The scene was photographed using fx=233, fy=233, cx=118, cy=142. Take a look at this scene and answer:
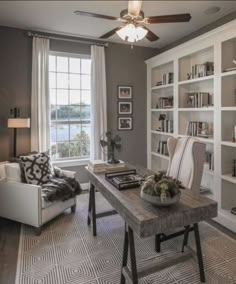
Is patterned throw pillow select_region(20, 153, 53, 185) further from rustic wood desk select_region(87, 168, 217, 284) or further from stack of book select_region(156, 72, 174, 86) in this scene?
stack of book select_region(156, 72, 174, 86)

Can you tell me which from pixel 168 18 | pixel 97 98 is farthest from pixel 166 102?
pixel 168 18

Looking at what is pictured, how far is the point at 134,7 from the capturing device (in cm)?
188

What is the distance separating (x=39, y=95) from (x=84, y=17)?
1392 mm

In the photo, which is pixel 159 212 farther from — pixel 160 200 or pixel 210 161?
pixel 210 161

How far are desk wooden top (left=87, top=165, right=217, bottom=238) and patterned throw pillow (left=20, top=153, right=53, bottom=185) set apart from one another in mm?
1471

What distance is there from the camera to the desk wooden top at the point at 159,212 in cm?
149

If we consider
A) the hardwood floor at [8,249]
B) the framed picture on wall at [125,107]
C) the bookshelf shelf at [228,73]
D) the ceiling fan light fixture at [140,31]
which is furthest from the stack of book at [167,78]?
the hardwood floor at [8,249]

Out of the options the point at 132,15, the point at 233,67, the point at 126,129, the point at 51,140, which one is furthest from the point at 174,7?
the point at 51,140

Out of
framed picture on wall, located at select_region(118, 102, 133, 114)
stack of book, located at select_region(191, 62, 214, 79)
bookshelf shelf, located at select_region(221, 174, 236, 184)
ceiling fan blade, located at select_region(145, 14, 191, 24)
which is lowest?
bookshelf shelf, located at select_region(221, 174, 236, 184)

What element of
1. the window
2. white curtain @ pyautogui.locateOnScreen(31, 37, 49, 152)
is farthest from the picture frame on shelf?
white curtain @ pyautogui.locateOnScreen(31, 37, 49, 152)

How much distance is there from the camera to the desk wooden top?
4.88ft

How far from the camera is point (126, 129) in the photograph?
4.60 meters

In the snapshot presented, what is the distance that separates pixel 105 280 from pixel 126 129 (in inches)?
118

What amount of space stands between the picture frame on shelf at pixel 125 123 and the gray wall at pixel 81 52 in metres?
0.09
